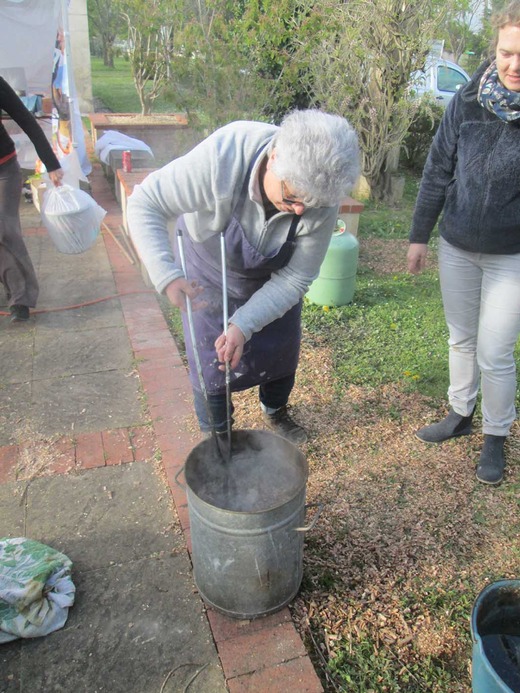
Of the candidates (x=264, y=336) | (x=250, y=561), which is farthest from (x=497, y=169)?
(x=250, y=561)

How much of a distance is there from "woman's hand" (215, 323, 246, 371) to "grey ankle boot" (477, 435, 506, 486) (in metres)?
1.41

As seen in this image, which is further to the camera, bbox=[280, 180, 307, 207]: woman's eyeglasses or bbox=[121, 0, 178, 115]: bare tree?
bbox=[121, 0, 178, 115]: bare tree

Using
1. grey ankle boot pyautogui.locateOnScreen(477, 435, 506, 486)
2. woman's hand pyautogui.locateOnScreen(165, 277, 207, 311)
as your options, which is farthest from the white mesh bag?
grey ankle boot pyautogui.locateOnScreen(477, 435, 506, 486)

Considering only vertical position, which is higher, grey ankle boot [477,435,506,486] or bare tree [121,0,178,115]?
bare tree [121,0,178,115]

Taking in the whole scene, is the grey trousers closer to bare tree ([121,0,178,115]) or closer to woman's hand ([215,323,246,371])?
woman's hand ([215,323,246,371])

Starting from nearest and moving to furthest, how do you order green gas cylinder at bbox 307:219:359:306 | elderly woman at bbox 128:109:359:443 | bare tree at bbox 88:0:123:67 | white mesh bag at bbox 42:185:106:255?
elderly woman at bbox 128:109:359:443 < green gas cylinder at bbox 307:219:359:306 < white mesh bag at bbox 42:185:106:255 < bare tree at bbox 88:0:123:67

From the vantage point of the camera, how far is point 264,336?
97.1 inches

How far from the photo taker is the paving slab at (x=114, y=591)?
74.2 inches

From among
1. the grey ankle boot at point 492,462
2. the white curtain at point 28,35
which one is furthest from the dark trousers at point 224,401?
the white curtain at point 28,35

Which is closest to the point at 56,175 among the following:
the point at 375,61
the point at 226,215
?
the point at 226,215

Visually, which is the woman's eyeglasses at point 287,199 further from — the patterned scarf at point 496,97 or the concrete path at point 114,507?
the concrete path at point 114,507

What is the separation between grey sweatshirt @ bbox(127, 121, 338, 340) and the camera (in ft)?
6.50

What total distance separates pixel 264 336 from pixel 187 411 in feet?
3.03

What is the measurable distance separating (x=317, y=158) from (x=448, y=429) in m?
1.84
